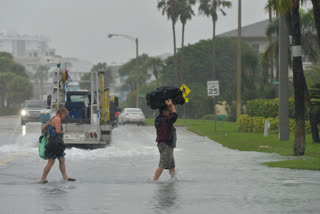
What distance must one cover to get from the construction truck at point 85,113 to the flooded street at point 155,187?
288 cm

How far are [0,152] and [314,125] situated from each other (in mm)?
11464

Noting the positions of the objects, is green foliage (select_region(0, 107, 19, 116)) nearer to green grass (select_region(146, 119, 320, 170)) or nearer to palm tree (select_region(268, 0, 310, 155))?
green grass (select_region(146, 119, 320, 170))

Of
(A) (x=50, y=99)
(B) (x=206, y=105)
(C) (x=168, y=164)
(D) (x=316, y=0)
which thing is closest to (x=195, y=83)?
(B) (x=206, y=105)

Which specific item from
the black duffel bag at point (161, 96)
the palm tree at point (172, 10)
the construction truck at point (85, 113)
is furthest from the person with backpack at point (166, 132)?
the palm tree at point (172, 10)

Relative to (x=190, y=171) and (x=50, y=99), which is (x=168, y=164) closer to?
(x=190, y=171)

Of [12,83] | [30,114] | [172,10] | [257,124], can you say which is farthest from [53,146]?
[12,83]

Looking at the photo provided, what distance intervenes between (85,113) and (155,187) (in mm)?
14253

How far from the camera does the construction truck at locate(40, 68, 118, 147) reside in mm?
25061

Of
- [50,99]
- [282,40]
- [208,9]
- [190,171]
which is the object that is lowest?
[190,171]

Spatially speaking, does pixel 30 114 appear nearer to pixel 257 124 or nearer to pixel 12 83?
pixel 257 124

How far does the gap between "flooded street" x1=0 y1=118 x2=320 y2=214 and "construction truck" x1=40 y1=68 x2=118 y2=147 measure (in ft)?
9.44

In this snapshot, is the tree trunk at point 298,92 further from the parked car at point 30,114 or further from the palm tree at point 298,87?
the parked car at point 30,114

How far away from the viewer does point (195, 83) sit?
293ft

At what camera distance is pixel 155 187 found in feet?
45.0
